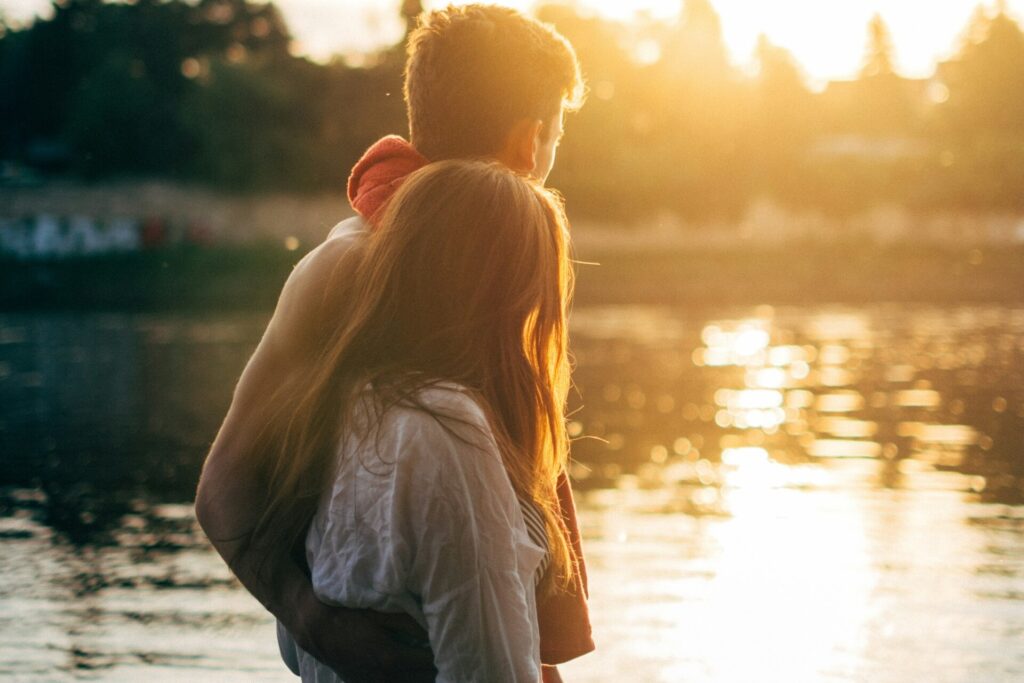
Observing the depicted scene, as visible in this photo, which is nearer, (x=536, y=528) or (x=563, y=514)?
(x=536, y=528)

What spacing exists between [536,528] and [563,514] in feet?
1.02

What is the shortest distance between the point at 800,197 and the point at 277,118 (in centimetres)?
2087

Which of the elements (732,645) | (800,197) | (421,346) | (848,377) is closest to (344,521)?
(421,346)

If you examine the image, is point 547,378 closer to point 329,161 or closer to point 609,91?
point 329,161

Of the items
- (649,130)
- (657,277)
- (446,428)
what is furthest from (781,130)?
(446,428)

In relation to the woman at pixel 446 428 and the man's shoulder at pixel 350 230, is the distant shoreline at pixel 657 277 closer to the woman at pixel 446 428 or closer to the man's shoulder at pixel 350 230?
the man's shoulder at pixel 350 230

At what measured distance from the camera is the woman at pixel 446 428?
1.82 metres

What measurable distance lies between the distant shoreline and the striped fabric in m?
33.5

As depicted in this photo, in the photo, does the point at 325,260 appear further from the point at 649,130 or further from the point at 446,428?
the point at 649,130

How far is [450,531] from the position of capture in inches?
71.3

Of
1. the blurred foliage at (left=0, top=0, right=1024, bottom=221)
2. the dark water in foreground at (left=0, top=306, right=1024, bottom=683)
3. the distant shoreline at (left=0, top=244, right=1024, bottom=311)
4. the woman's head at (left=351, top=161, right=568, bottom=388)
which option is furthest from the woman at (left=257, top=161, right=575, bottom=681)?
the blurred foliage at (left=0, top=0, right=1024, bottom=221)

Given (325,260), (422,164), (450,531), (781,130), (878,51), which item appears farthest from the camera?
(878,51)

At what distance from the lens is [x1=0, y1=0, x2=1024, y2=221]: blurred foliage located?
53.5 m

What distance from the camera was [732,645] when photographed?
6.21m
